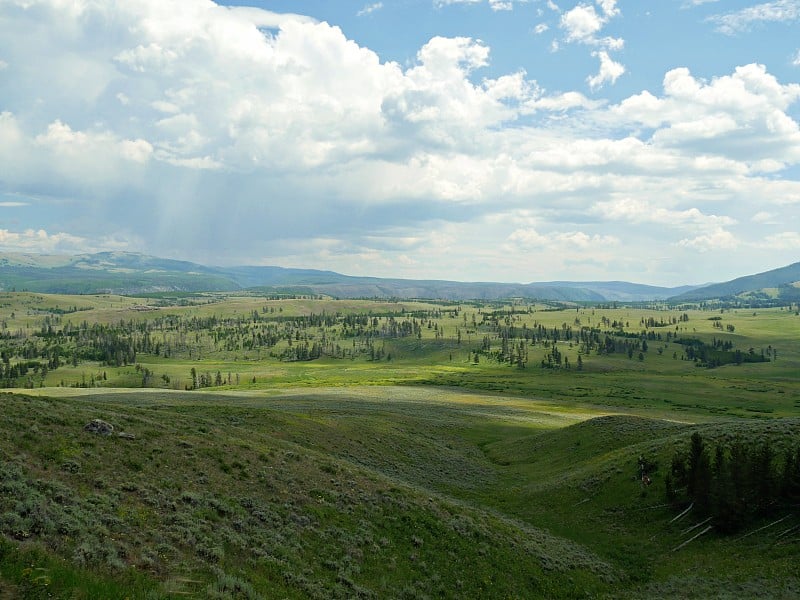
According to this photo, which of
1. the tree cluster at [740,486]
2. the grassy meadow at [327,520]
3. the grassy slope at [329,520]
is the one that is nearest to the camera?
the grassy meadow at [327,520]

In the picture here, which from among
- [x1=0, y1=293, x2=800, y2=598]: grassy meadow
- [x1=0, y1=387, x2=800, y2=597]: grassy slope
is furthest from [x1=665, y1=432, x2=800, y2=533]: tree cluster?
[x1=0, y1=387, x2=800, y2=597]: grassy slope

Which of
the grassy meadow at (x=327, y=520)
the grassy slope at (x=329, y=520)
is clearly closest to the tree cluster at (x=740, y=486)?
the grassy meadow at (x=327, y=520)

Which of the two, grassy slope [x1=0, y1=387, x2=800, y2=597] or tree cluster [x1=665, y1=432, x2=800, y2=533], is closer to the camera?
grassy slope [x1=0, y1=387, x2=800, y2=597]

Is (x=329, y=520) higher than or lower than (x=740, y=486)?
lower

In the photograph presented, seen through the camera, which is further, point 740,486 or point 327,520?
point 740,486

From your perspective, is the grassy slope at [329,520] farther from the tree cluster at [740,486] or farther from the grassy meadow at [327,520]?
the tree cluster at [740,486]

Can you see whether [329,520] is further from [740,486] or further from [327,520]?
[740,486]

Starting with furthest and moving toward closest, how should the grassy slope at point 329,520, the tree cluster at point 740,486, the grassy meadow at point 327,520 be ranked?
the tree cluster at point 740,486 → the grassy slope at point 329,520 → the grassy meadow at point 327,520

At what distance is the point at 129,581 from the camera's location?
1538 centimetres

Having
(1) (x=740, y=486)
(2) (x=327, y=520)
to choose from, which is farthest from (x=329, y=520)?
(1) (x=740, y=486)

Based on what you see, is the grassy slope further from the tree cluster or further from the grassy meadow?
the tree cluster

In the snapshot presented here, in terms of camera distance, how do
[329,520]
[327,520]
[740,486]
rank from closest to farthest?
[327,520] → [329,520] → [740,486]

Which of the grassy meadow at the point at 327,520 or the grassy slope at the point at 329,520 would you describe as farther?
the grassy slope at the point at 329,520

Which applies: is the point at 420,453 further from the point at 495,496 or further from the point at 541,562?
the point at 541,562
